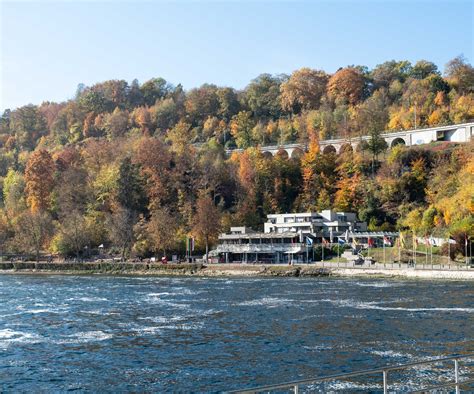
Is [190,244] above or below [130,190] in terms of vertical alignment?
below

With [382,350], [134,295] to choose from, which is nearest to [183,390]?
[382,350]

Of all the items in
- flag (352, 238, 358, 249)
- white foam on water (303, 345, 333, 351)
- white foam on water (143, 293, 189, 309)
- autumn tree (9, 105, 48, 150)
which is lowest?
white foam on water (303, 345, 333, 351)

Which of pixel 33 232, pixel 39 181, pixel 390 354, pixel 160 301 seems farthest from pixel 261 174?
pixel 390 354

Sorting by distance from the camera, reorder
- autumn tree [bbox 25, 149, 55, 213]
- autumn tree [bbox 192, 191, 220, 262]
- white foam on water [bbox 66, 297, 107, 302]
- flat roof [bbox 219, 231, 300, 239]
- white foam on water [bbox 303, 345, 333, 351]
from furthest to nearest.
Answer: autumn tree [bbox 25, 149, 55, 213]
autumn tree [bbox 192, 191, 220, 262]
flat roof [bbox 219, 231, 300, 239]
white foam on water [bbox 66, 297, 107, 302]
white foam on water [bbox 303, 345, 333, 351]

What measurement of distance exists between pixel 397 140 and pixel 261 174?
28511mm

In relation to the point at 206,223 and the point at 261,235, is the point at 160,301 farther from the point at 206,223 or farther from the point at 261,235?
the point at 206,223

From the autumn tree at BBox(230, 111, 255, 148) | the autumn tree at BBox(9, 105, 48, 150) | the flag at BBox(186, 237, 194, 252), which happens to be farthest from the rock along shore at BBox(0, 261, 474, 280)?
the autumn tree at BBox(9, 105, 48, 150)

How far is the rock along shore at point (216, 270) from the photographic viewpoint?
65.4 m

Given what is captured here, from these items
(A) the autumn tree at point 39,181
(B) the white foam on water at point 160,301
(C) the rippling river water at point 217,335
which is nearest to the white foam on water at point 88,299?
(C) the rippling river water at point 217,335

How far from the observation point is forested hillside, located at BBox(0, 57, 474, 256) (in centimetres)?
9412

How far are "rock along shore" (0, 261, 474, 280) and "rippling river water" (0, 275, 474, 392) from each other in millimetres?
10408

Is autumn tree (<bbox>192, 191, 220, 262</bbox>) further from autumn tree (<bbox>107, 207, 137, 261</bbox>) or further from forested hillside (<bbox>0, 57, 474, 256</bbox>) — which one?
autumn tree (<bbox>107, 207, 137, 261</bbox>)

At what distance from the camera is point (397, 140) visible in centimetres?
11438

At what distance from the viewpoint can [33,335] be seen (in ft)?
110
